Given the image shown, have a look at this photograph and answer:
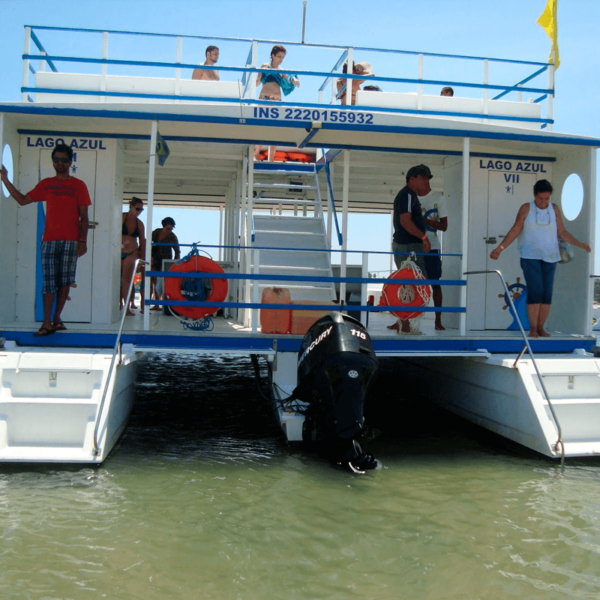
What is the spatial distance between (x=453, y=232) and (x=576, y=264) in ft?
5.46

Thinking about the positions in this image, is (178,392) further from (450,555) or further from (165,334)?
(450,555)

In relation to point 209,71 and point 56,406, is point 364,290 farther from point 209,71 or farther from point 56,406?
point 209,71

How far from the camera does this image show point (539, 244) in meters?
7.03

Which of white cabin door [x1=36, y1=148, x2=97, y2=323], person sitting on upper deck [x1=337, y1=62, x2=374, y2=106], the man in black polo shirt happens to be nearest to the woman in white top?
the man in black polo shirt

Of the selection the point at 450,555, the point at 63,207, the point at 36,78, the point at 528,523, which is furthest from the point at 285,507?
the point at 36,78

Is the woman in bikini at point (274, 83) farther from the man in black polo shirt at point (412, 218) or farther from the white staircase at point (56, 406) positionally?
the white staircase at point (56, 406)

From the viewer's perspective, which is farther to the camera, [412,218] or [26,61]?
[26,61]

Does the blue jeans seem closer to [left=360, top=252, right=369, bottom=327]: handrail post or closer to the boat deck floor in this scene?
the boat deck floor

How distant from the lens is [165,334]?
252 inches

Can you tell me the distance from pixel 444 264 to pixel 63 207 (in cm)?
507

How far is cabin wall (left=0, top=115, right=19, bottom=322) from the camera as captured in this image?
7105 mm

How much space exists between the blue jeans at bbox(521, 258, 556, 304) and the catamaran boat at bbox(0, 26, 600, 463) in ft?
1.50

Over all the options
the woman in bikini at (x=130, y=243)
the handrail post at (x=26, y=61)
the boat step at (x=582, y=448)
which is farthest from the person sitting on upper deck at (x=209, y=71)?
the boat step at (x=582, y=448)

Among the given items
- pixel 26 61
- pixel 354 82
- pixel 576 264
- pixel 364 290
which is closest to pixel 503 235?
pixel 576 264
